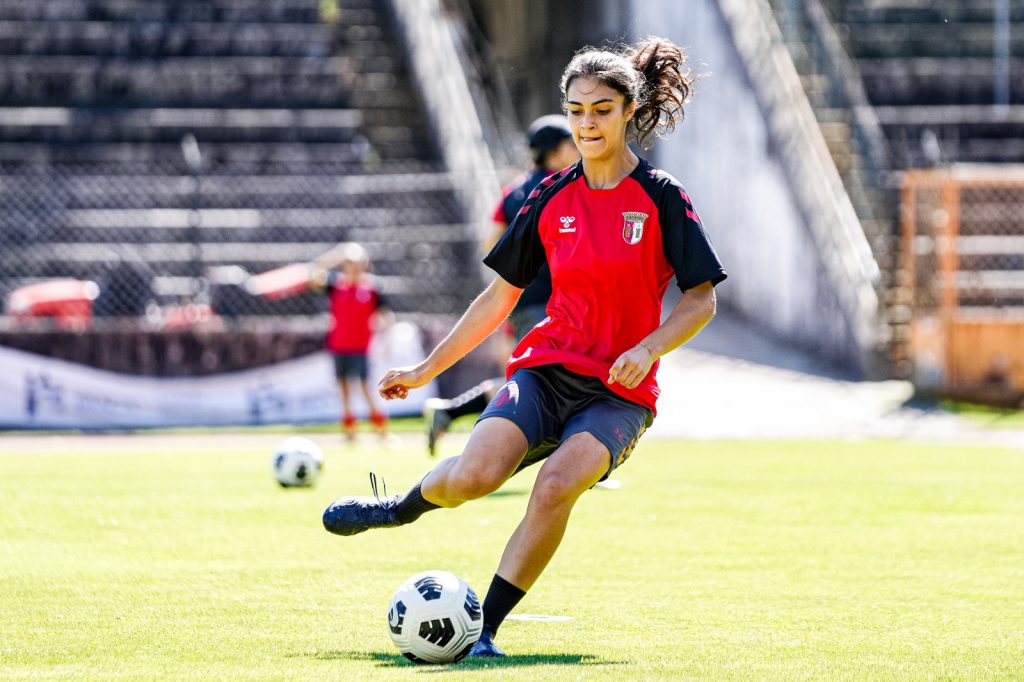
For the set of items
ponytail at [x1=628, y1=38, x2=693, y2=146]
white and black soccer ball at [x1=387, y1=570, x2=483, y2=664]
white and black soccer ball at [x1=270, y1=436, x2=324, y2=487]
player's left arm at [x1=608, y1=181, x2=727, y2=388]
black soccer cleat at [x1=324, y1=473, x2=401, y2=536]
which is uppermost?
ponytail at [x1=628, y1=38, x2=693, y2=146]

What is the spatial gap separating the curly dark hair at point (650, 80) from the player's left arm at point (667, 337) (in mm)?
700

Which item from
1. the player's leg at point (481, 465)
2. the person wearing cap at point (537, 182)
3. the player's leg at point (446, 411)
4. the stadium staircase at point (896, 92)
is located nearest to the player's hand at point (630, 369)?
the player's leg at point (481, 465)

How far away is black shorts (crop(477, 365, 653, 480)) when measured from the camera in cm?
605

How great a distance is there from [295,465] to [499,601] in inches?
261

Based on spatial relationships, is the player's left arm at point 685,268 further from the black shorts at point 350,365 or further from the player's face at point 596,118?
the black shorts at point 350,365

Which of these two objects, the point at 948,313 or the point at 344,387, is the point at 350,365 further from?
the point at 948,313

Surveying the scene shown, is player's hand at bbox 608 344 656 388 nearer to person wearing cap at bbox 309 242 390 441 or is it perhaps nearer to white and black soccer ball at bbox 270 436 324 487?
white and black soccer ball at bbox 270 436 324 487

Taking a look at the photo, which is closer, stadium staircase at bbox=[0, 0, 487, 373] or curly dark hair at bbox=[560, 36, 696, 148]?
curly dark hair at bbox=[560, 36, 696, 148]

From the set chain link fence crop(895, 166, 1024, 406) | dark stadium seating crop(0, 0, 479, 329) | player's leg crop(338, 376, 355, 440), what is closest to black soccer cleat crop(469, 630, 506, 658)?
player's leg crop(338, 376, 355, 440)

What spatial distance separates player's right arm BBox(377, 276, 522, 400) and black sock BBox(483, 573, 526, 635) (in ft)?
2.68

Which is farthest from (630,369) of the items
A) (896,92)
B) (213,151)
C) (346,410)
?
(896,92)

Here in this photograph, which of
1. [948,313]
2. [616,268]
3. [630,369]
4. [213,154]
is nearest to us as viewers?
[630,369]

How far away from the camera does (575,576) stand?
26.7 feet

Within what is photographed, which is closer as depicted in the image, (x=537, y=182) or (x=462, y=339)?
(x=462, y=339)
